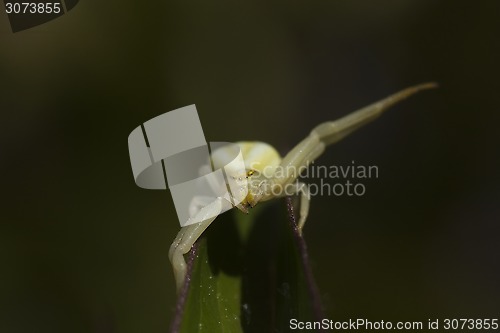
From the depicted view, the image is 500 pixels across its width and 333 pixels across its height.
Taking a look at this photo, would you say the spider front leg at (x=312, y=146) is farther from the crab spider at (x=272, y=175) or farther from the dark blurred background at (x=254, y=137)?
the dark blurred background at (x=254, y=137)

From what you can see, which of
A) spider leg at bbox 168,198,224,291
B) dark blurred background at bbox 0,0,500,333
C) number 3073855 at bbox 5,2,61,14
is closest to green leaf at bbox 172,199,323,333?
spider leg at bbox 168,198,224,291

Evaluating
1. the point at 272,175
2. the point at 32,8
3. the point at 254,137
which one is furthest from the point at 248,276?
the point at 32,8

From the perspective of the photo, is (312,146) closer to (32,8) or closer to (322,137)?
(322,137)

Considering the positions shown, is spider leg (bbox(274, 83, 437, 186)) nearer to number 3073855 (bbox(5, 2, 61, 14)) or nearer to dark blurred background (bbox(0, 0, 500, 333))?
dark blurred background (bbox(0, 0, 500, 333))

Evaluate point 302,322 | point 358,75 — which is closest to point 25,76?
point 358,75

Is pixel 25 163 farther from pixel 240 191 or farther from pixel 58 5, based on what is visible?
pixel 240 191

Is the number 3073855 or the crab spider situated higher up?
the number 3073855
